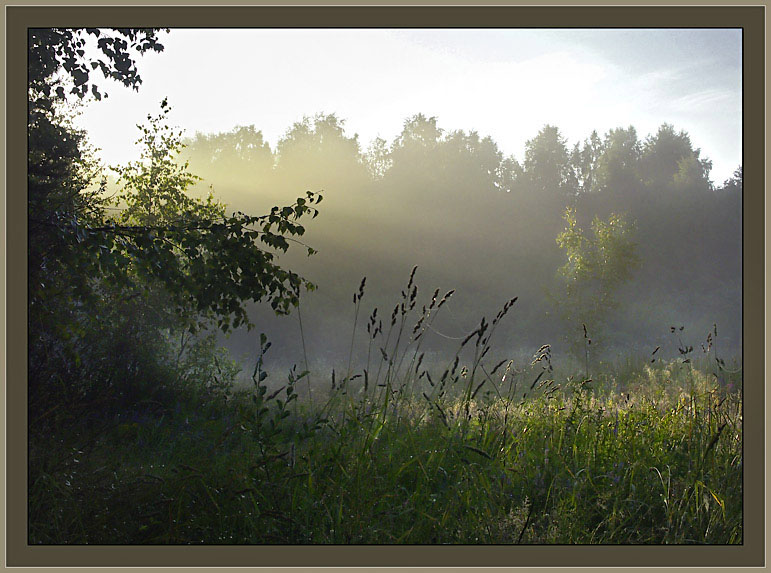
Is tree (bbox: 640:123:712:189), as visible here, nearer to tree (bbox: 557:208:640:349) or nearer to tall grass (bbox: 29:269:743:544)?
tree (bbox: 557:208:640:349)

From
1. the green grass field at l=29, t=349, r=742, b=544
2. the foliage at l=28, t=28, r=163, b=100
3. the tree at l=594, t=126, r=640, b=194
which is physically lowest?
the green grass field at l=29, t=349, r=742, b=544

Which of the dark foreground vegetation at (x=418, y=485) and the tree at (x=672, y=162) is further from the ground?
the tree at (x=672, y=162)

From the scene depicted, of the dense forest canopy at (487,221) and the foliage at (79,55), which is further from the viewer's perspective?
the dense forest canopy at (487,221)

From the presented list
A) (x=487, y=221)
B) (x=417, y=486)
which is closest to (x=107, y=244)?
(x=417, y=486)

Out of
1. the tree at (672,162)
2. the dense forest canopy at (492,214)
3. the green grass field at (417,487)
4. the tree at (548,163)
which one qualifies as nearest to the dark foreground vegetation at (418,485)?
the green grass field at (417,487)

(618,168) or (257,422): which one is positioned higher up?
(618,168)

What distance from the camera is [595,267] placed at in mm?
12602

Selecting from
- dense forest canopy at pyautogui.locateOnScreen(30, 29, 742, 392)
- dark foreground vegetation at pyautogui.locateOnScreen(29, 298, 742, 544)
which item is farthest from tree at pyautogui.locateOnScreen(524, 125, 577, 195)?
dark foreground vegetation at pyautogui.locateOnScreen(29, 298, 742, 544)

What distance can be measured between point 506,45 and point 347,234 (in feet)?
40.9

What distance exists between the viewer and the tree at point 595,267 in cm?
1245

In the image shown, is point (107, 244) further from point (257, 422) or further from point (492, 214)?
point (492, 214)

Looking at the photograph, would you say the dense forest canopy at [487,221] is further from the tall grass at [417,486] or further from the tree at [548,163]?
the tall grass at [417,486]

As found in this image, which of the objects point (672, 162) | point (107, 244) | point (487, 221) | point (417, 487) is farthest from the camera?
point (672, 162)

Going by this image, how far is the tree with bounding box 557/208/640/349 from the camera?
12.5 m
